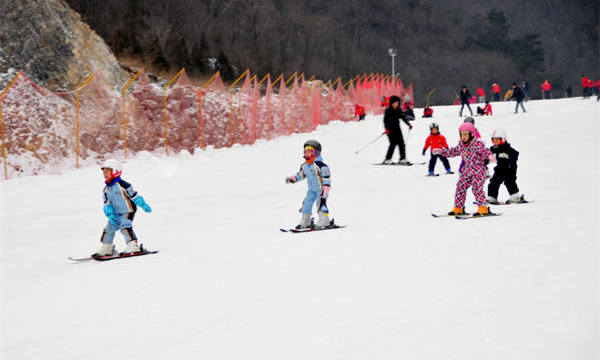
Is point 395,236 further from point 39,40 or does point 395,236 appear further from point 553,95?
point 553,95

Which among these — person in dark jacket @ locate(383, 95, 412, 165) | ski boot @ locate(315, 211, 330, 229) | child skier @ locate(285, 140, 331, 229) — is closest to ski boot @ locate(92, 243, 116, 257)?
child skier @ locate(285, 140, 331, 229)

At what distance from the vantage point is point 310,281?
5.36 m

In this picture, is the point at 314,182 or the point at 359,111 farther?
the point at 359,111

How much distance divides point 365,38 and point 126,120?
10085 cm

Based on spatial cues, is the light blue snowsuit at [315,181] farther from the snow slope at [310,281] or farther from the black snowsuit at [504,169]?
the black snowsuit at [504,169]

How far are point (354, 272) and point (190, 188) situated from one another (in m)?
8.53

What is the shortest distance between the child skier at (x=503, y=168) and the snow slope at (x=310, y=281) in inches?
14.8

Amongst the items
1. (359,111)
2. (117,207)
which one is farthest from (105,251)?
(359,111)

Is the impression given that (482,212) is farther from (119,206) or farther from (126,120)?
(126,120)

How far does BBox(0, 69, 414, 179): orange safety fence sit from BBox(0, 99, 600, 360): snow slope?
2270 mm

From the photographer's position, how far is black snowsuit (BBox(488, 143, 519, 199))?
9.45m

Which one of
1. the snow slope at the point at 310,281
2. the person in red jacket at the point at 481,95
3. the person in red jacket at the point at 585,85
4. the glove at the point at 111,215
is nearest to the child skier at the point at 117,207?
the glove at the point at 111,215

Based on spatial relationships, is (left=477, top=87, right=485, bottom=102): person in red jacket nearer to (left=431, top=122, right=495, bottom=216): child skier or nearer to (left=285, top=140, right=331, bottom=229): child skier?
(left=431, top=122, right=495, bottom=216): child skier

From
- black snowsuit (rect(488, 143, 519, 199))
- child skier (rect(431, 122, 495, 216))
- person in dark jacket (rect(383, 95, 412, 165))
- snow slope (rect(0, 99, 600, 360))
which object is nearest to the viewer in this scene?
snow slope (rect(0, 99, 600, 360))
